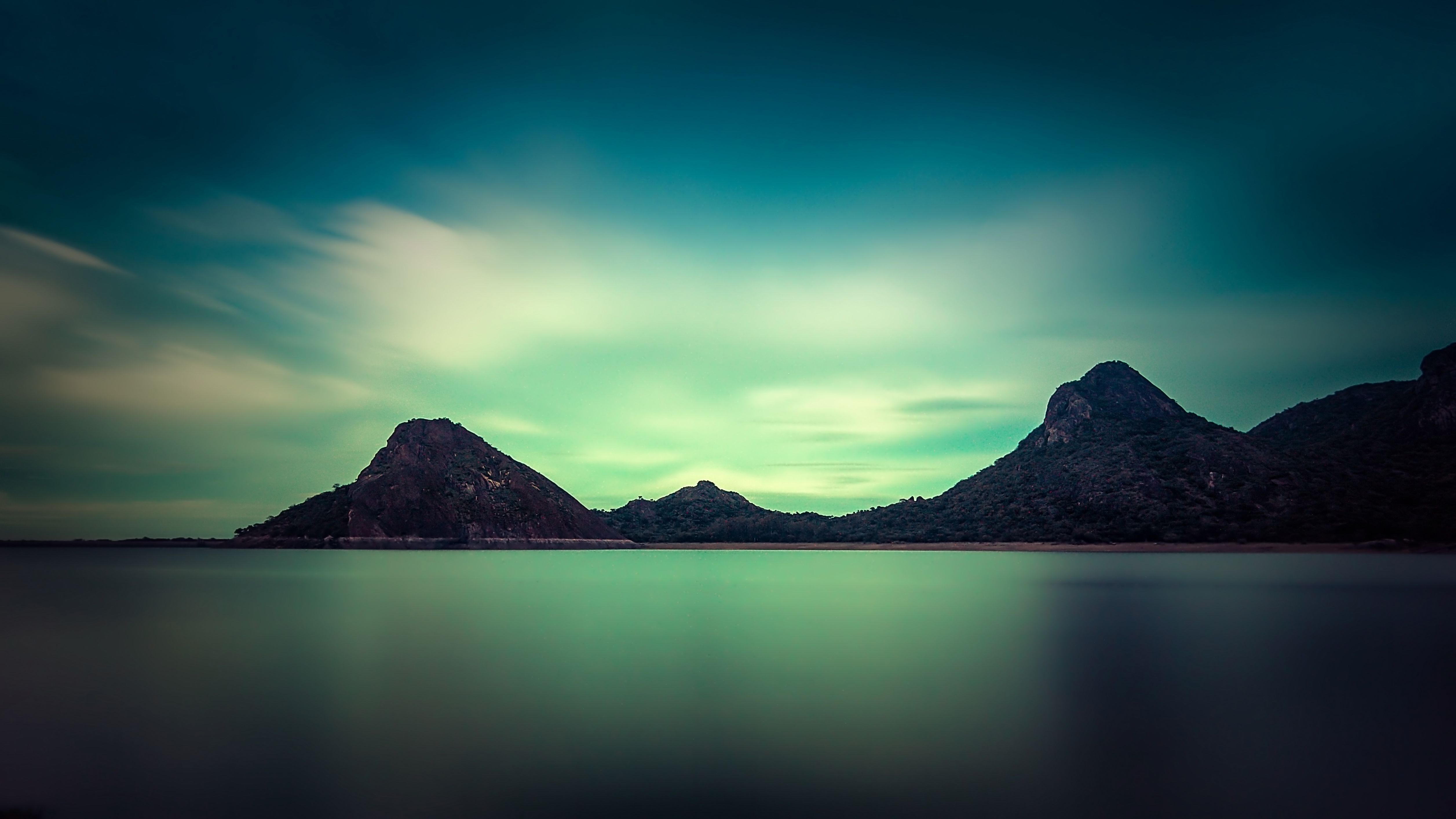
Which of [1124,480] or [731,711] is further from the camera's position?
[1124,480]

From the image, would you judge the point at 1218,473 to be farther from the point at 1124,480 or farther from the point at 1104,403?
the point at 1104,403

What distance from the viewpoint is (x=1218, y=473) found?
481 feet

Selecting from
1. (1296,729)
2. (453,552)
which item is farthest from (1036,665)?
(453,552)

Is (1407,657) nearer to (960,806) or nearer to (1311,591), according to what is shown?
(960,806)

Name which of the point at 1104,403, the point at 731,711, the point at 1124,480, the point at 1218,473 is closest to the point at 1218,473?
the point at 1218,473

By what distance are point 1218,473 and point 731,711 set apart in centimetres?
16292

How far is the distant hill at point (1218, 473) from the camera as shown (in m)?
132

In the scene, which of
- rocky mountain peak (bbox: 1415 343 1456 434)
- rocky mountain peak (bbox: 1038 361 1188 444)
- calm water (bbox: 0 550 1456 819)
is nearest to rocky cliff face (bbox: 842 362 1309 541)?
rocky mountain peak (bbox: 1038 361 1188 444)

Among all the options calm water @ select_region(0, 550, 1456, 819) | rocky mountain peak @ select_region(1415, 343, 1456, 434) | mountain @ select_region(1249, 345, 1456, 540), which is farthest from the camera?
rocky mountain peak @ select_region(1415, 343, 1456, 434)

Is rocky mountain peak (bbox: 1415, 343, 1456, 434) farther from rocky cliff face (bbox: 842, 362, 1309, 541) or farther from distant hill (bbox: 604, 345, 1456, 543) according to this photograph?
rocky cliff face (bbox: 842, 362, 1309, 541)

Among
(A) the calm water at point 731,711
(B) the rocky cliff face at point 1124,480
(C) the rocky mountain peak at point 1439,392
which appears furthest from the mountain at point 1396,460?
(A) the calm water at point 731,711

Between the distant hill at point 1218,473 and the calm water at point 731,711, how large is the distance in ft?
373

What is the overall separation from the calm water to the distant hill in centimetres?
11355

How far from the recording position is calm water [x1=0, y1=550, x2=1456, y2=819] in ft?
36.4
